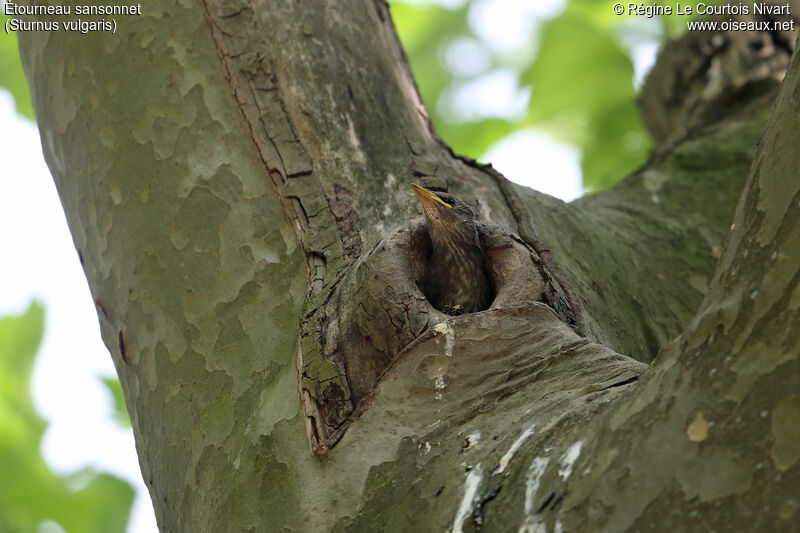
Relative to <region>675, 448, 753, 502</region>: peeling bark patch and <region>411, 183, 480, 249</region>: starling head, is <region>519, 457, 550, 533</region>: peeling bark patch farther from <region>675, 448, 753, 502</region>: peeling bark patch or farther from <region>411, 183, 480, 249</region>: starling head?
<region>411, 183, 480, 249</region>: starling head

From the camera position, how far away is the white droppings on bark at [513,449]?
70.8 inches

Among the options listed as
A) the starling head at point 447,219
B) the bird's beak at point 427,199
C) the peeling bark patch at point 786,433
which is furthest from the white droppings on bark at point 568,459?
the bird's beak at point 427,199

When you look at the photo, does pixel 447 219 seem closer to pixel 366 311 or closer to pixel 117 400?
pixel 366 311

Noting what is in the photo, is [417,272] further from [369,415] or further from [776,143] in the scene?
[776,143]

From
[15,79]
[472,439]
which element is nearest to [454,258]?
[472,439]

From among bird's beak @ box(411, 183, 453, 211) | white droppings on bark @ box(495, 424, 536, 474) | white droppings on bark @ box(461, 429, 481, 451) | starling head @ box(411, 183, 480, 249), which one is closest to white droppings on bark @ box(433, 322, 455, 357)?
white droppings on bark @ box(461, 429, 481, 451)

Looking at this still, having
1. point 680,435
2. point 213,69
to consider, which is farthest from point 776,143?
point 213,69

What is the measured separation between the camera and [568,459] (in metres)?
1.68

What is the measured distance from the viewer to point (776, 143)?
1.50m

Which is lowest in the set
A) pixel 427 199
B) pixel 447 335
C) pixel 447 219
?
pixel 447 335

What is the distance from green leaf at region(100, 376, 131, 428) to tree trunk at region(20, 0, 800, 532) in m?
2.70

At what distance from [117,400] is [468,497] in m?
4.50

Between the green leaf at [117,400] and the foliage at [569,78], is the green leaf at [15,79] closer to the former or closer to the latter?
the green leaf at [117,400]

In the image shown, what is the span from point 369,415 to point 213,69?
1.47 m
